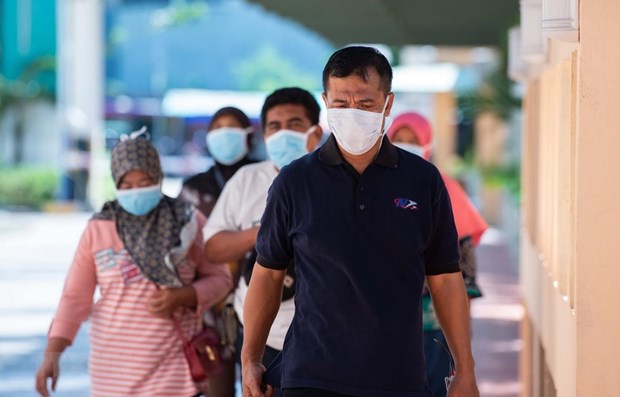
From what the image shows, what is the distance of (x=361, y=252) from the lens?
3.44 m

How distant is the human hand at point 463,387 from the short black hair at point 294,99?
6.48 feet

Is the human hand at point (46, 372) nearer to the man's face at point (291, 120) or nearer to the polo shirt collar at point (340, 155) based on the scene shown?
the man's face at point (291, 120)

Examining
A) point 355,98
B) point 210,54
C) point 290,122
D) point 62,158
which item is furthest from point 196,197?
point 210,54

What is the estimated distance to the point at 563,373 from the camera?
4.40m

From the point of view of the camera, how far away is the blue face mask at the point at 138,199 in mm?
5309

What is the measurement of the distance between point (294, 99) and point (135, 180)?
30.5 inches

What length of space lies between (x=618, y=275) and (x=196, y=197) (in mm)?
3335

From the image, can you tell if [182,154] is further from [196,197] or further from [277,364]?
[277,364]

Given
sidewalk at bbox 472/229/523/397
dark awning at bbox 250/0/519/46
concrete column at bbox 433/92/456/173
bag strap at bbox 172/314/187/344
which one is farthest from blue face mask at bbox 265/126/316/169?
concrete column at bbox 433/92/456/173

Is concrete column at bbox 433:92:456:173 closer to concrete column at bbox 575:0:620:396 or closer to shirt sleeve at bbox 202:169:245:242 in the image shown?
shirt sleeve at bbox 202:169:245:242

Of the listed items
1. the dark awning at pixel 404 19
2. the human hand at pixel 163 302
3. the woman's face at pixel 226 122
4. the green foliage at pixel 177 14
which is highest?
the green foliage at pixel 177 14

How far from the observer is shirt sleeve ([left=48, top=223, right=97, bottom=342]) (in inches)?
207

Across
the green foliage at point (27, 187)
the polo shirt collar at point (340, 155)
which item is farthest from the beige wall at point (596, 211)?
the green foliage at point (27, 187)

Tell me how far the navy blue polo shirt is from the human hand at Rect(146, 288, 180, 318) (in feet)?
5.60
